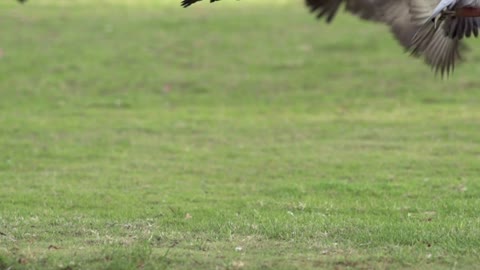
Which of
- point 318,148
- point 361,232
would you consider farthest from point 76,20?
point 361,232

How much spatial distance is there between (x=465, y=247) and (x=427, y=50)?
276 centimetres

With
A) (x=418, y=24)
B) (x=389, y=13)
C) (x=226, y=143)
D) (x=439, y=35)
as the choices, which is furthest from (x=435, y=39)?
(x=226, y=143)

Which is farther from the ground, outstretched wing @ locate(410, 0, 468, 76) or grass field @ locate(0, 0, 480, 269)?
outstretched wing @ locate(410, 0, 468, 76)

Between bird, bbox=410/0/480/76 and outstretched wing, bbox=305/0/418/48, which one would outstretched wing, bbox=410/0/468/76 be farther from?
outstretched wing, bbox=305/0/418/48

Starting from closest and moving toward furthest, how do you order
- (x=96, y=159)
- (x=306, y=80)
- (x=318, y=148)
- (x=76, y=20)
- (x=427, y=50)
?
(x=427, y=50), (x=96, y=159), (x=318, y=148), (x=306, y=80), (x=76, y=20)

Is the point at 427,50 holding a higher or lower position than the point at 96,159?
higher

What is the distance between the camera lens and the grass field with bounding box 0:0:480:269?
9.03 meters

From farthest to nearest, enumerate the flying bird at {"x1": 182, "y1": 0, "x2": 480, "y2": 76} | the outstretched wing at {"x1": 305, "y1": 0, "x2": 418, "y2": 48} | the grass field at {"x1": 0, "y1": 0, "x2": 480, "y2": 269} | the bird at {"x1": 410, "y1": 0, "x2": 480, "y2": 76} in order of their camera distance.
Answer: the outstretched wing at {"x1": 305, "y1": 0, "x2": 418, "y2": 48} → the flying bird at {"x1": 182, "y1": 0, "x2": 480, "y2": 76} → the bird at {"x1": 410, "y1": 0, "x2": 480, "y2": 76} → the grass field at {"x1": 0, "y1": 0, "x2": 480, "y2": 269}

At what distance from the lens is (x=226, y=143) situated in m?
17.2

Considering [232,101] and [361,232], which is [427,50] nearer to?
[361,232]

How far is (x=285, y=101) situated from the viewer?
22266 millimetres

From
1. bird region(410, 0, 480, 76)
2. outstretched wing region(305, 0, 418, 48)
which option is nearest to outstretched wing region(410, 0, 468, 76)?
bird region(410, 0, 480, 76)

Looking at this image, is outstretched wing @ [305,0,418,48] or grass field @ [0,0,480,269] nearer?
grass field @ [0,0,480,269]

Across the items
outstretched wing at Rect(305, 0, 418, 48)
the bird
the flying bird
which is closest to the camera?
the bird
